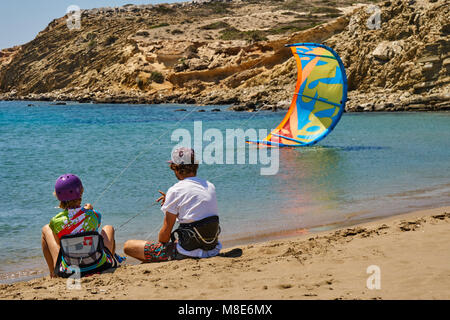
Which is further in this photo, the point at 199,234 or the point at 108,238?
the point at 199,234

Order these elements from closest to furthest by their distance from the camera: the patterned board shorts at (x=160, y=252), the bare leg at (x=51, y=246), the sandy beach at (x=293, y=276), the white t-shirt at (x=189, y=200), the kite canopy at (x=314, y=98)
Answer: the sandy beach at (x=293, y=276)
the bare leg at (x=51, y=246)
the white t-shirt at (x=189, y=200)
the patterned board shorts at (x=160, y=252)
the kite canopy at (x=314, y=98)

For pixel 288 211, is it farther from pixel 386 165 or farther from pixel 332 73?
pixel 332 73

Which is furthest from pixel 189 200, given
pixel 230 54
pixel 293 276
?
pixel 230 54

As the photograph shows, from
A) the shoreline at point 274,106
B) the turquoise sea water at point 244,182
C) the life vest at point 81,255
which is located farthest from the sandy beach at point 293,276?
the shoreline at point 274,106

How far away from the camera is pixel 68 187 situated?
451cm

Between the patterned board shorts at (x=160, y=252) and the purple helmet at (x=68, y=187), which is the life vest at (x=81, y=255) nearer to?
the purple helmet at (x=68, y=187)

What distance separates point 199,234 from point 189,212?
27cm

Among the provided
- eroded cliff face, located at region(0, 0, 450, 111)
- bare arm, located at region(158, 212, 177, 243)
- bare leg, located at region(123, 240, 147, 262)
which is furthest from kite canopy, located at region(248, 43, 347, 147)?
eroded cliff face, located at region(0, 0, 450, 111)

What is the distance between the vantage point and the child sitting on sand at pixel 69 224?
452 centimetres

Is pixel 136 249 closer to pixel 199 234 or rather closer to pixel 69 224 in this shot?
pixel 199 234

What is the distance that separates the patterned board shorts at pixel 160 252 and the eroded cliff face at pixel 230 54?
94.7 feet

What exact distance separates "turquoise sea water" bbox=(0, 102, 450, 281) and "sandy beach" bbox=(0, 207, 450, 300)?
1.97m
